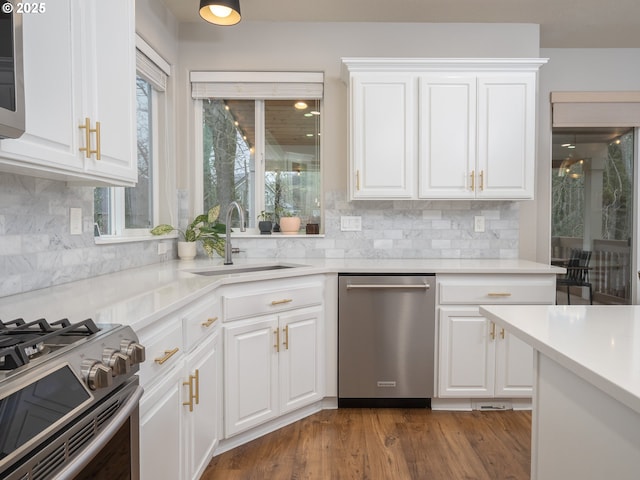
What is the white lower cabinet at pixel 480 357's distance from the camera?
254 centimetres

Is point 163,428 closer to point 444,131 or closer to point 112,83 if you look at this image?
point 112,83

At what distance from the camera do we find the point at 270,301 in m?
2.23

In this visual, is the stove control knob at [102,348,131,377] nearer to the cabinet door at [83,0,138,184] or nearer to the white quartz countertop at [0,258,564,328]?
the white quartz countertop at [0,258,564,328]

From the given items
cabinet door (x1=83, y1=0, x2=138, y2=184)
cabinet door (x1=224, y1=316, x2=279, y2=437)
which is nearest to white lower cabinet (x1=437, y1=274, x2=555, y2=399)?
cabinet door (x1=224, y1=316, x2=279, y2=437)

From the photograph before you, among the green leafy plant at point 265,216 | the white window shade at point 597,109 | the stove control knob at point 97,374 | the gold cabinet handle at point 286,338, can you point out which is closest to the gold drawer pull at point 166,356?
the stove control knob at point 97,374

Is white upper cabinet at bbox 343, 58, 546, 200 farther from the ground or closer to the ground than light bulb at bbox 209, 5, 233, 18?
closer to the ground

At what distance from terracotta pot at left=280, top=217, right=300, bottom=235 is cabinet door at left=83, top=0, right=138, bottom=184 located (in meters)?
1.50

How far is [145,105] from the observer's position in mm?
2770

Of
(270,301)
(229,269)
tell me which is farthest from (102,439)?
(229,269)

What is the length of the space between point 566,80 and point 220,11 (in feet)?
9.39

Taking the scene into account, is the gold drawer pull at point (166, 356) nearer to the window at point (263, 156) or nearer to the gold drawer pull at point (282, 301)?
the gold drawer pull at point (282, 301)

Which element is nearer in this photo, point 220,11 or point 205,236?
point 220,11

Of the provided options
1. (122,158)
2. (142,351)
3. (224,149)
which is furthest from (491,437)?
(224,149)

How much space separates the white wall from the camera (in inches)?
132
